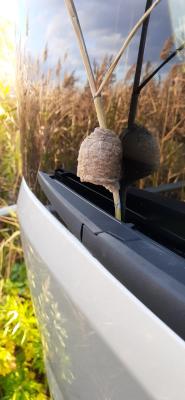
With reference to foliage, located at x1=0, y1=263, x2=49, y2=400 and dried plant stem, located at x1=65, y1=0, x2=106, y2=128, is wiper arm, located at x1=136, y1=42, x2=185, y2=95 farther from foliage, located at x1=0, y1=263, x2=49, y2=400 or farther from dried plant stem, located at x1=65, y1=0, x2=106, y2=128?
foliage, located at x1=0, y1=263, x2=49, y2=400

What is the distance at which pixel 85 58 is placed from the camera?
1026 millimetres

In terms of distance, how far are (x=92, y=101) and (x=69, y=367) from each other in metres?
0.60

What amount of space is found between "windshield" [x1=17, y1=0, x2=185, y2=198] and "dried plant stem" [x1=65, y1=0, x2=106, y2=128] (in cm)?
1

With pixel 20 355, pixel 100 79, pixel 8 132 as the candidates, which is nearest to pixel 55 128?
pixel 100 79

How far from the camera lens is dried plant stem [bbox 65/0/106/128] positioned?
100 cm

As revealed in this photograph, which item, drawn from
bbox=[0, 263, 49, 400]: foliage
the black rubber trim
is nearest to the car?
the black rubber trim

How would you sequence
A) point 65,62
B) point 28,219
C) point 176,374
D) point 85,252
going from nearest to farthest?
1. point 176,374
2. point 85,252
3. point 65,62
4. point 28,219

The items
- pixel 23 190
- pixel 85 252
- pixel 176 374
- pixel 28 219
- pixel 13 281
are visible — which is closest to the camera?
pixel 176 374

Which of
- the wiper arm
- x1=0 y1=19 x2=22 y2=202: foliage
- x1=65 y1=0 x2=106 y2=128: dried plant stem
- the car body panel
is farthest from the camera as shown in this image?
x1=0 y1=19 x2=22 y2=202: foliage

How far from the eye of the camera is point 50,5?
121cm

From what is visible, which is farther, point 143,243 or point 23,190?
point 23,190

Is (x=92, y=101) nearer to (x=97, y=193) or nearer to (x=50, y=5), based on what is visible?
(x=97, y=193)

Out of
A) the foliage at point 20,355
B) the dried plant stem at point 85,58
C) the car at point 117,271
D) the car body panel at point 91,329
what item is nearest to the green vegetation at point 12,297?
the foliage at point 20,355

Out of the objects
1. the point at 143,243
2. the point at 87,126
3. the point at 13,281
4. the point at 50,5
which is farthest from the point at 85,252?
the point at 13,281
